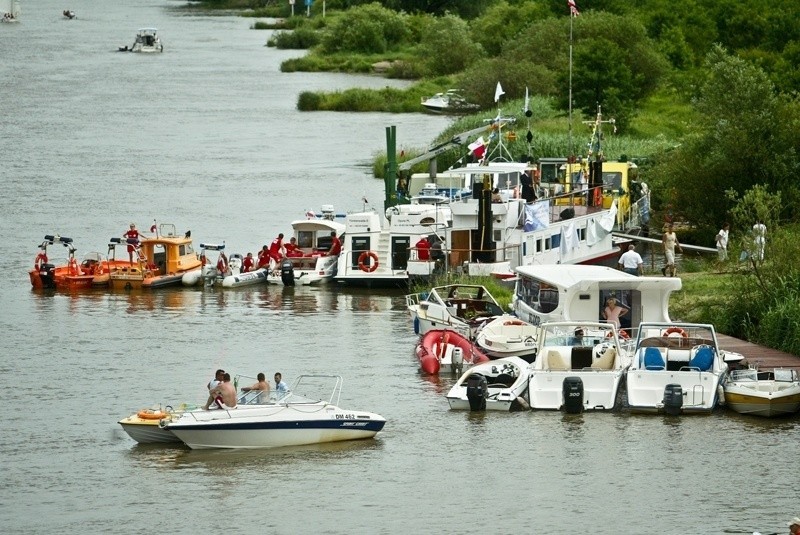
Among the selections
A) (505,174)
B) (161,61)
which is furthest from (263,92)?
(505,174)

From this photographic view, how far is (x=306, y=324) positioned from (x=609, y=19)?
162 feet

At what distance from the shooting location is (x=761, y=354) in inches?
1428

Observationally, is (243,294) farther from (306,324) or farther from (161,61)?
(161,61)

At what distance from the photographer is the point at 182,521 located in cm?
2828

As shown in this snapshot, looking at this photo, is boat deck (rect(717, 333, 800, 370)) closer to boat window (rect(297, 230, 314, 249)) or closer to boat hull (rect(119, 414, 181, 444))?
boat hull (rect(119, 414, 181, 444))

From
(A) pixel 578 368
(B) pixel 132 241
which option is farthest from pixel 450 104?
(A) pixel 578 368

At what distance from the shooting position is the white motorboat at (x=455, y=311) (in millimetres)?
40906

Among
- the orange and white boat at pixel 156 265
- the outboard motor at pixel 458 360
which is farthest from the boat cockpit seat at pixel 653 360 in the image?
the orange and white boat at pixel 156 265

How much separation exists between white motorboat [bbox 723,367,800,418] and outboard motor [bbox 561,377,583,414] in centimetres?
297

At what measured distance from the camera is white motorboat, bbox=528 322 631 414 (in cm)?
3428

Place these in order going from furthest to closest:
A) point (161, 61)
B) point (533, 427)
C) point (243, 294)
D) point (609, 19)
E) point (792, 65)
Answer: point (161, 61)
point (609, 19)
point (792, 65)
point (243, 294)
point (533, 427)

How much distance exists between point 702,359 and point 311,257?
21327 millimetres

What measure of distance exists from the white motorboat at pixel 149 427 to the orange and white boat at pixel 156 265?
64.0 feet

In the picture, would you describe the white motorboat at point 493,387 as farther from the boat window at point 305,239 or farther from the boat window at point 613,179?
the boat window at point 613,179
